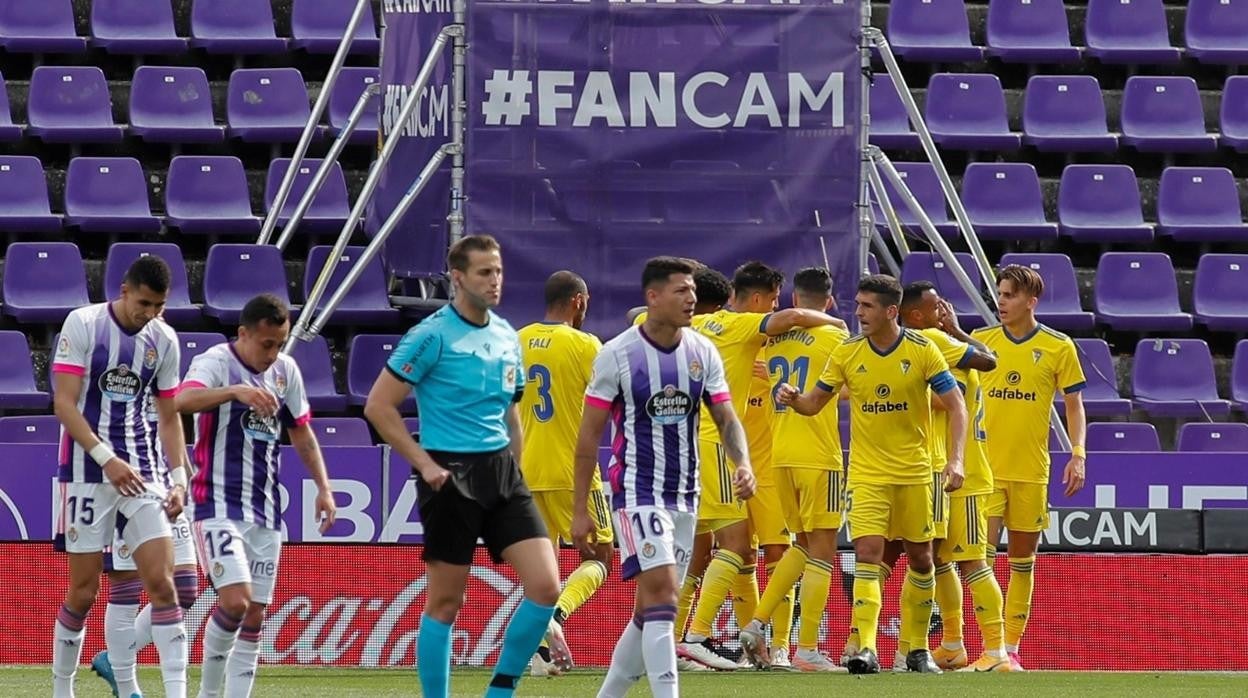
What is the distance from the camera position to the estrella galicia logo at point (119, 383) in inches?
342

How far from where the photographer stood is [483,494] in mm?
7898

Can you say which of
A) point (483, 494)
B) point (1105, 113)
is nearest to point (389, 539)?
point (483, 494)

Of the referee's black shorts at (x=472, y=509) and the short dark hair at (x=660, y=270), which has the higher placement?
the short dark hair at (x=660, y=270)

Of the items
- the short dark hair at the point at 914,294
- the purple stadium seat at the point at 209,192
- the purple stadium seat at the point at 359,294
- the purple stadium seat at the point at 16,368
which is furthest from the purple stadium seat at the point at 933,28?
the purple stadium seat at the point at 16,368

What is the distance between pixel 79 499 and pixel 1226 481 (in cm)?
782

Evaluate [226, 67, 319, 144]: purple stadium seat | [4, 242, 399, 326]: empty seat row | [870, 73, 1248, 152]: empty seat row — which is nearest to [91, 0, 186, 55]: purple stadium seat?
[226, 67, 319, 144]: purple stadium seat

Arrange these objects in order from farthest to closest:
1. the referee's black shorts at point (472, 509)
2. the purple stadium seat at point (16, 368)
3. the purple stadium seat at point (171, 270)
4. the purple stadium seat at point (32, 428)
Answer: the purple stadium seat at point (171, 270), the purple stadium seat at point (16, 368), the purple stadium seat at point (32, 428), the referee's black shorts at point (472, 509)

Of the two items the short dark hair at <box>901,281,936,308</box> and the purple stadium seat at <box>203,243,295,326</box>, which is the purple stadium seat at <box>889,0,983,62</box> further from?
the short dark hair at <box>901,281,936,308</box>

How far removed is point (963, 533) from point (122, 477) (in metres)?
4.98

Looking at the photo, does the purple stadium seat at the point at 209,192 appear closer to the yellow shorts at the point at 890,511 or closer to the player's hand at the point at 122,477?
the yellow shorts at the point at 890,511

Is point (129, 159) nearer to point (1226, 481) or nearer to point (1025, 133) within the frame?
point (1025, 133)

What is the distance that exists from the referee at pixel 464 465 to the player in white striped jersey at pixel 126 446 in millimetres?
1204

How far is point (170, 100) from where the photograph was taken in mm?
17531

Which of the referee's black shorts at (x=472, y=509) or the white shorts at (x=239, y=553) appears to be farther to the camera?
the white shorts at (x=239, y=553)
